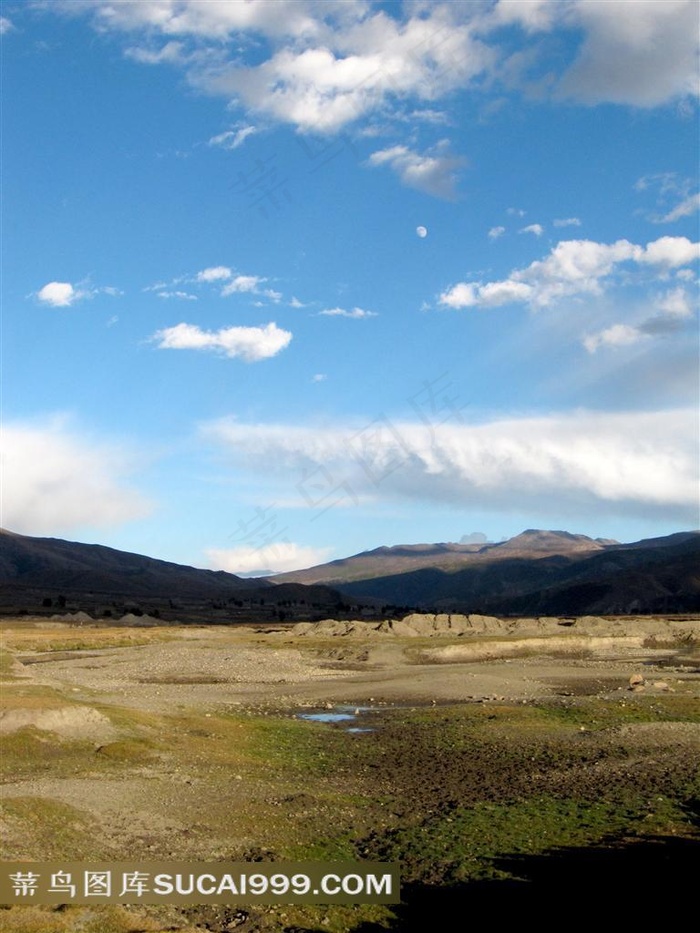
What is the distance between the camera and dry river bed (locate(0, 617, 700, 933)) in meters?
14.3

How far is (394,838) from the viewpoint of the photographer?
16750 mm

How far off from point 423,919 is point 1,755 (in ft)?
49.1

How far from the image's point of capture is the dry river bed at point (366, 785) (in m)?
14.3

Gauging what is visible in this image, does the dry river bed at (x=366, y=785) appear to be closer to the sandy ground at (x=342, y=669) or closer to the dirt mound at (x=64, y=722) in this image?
the dirt mound at (x=64, y=722)

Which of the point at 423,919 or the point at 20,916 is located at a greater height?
the point at 20,916

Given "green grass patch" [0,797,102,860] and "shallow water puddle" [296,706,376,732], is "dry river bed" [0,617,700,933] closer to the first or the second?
"green grass patch" [0,797,102,860]

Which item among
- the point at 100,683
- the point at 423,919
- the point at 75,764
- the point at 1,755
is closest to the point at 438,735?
the point at 75,764

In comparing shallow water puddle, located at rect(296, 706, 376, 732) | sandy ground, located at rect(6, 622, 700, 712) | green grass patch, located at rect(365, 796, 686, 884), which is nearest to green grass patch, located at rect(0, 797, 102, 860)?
green grass patch, located at rect(365, 796, 686, 884)

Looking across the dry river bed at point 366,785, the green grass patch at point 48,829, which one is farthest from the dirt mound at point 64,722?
the green grass patch at point 48,829

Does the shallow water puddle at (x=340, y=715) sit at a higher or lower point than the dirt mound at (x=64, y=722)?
lower

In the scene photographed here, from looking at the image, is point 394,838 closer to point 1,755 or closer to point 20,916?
point 20,916

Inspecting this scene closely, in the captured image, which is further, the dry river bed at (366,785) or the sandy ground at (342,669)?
the sandy ground at (342,669)

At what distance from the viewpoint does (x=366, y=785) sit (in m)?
21.3

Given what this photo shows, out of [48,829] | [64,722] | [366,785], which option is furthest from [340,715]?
[48,829]
